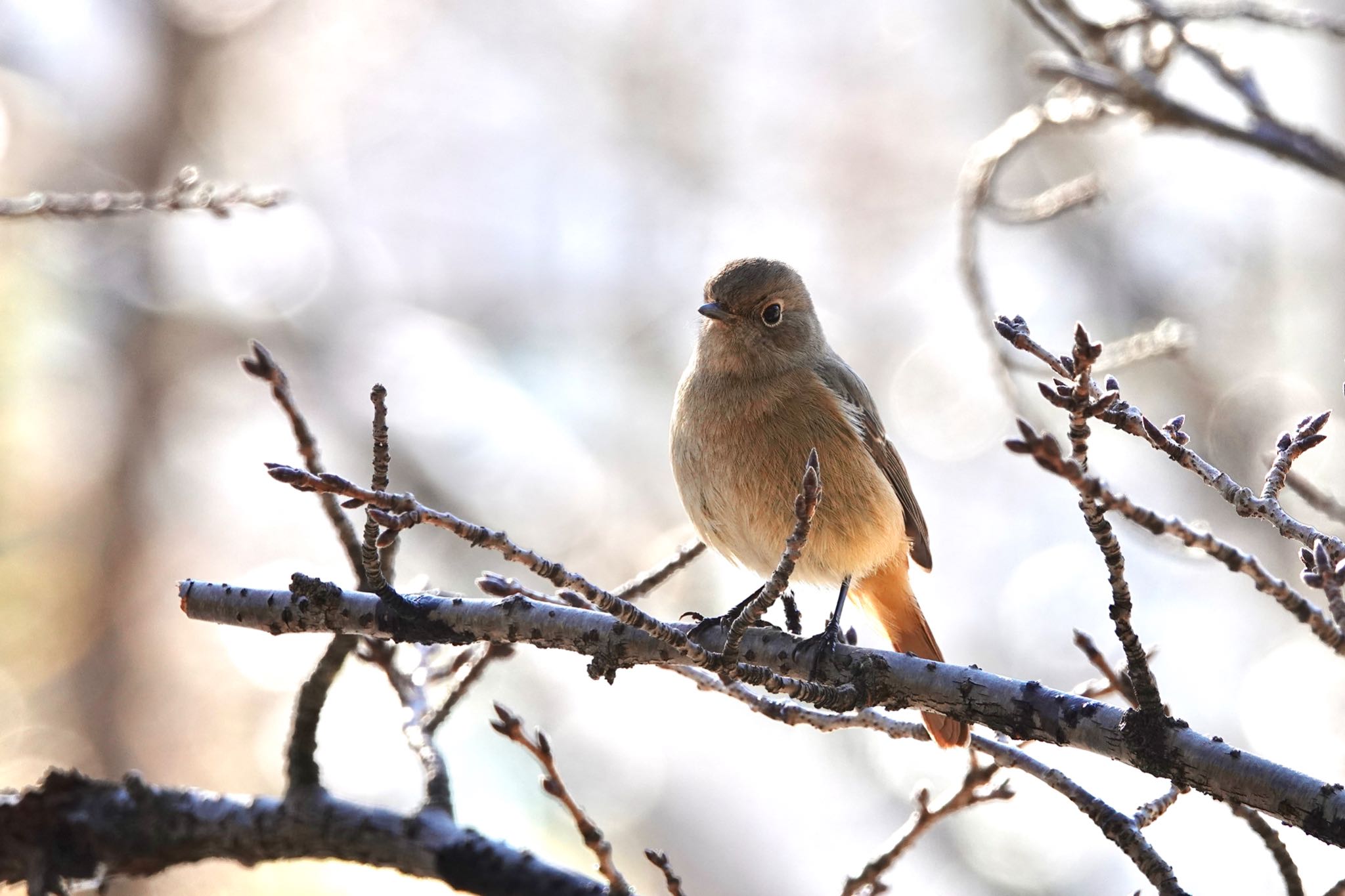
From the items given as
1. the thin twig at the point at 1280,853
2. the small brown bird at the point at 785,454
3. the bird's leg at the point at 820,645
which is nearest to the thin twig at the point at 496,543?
the bird's leg at the point at 820,645

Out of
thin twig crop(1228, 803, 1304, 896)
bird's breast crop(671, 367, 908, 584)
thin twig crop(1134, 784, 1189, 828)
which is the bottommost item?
thin twig crop(1228, 803, 1304, 896)

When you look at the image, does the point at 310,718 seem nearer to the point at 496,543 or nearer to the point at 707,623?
the point at 707,623

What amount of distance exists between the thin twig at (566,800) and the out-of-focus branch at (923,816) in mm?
534

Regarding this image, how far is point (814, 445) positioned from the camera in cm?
388

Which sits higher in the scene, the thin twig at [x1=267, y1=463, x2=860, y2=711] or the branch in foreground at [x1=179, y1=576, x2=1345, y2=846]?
the branch in foreground at [x1=179, y1=576, x2=1345, y2=846]

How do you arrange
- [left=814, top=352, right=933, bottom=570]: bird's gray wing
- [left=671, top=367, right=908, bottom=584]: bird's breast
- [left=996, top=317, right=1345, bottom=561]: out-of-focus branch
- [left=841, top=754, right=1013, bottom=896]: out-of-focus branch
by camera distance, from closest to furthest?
[left=996, top=317, right=1345, bottom=561]: out-of-focus branch → [left=841, top=754, right=1013, bottom=896]: out-of-focus branch → [left=671, top=367, right=908, bottom=584]: bird's breast → [left=814, top=352, right=933, bottom=570]: bird's gray wing

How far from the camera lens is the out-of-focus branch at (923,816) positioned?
255cm

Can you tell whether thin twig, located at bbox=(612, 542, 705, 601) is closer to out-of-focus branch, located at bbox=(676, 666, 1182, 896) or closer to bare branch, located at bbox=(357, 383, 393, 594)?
out-of-focus branch, located at bbox=(676, 666, 1182, 896)

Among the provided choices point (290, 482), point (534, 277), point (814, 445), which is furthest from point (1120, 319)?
point (290, 482)

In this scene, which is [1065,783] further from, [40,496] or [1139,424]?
[40,496]

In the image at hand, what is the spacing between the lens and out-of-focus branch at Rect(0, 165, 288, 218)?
2438 mm

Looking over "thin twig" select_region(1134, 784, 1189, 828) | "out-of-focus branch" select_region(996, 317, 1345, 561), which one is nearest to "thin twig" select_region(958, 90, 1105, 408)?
"thin twig" select_region(1134, 784, 1189, 828)

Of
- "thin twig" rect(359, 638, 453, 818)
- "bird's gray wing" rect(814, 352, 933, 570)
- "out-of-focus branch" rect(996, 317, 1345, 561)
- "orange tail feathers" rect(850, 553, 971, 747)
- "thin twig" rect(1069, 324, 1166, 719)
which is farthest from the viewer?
"orange tail feathers" rect(850, 553, 971, 747)

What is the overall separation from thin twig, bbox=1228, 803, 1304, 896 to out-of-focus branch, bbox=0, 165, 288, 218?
2424 millimetres
